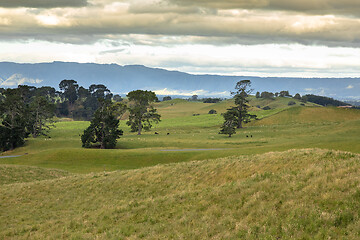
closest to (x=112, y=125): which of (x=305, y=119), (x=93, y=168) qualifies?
(x=93, y=168)

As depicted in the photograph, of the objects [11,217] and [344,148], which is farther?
[344,148]

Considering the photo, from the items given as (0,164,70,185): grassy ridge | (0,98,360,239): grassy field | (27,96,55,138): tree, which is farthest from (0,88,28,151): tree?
(0,98,360,239): grassy field

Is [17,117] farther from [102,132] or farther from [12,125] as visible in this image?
[102,132]

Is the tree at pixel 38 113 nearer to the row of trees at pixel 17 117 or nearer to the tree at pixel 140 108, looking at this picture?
the row of trees at pixel 17 117

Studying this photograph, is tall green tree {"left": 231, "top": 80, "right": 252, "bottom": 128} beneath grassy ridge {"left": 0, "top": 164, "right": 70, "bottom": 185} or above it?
above

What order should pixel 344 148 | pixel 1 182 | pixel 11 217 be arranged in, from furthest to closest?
1. pixel 344 148
2. pixel 1 182
3. pixel 11 217

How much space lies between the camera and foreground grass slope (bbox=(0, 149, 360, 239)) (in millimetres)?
14938

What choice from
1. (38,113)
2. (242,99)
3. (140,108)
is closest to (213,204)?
(140,108)

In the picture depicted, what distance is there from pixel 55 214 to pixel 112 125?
2286 inches

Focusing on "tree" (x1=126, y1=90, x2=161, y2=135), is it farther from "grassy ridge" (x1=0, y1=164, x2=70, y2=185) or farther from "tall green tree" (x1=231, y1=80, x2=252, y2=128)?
"grassy ridge" (x1=0, y1=164, x2=70, y2=185)

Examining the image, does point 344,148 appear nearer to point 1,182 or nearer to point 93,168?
point 93,168

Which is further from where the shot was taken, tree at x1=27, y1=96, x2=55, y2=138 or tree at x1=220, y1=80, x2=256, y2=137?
tree at x1=220, y1=80, x2=256, y2=137

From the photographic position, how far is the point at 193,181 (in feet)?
83.9

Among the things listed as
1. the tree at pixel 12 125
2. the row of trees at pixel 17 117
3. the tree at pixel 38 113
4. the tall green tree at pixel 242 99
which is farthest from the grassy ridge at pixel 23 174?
the tall green tree at pixel 242 99
